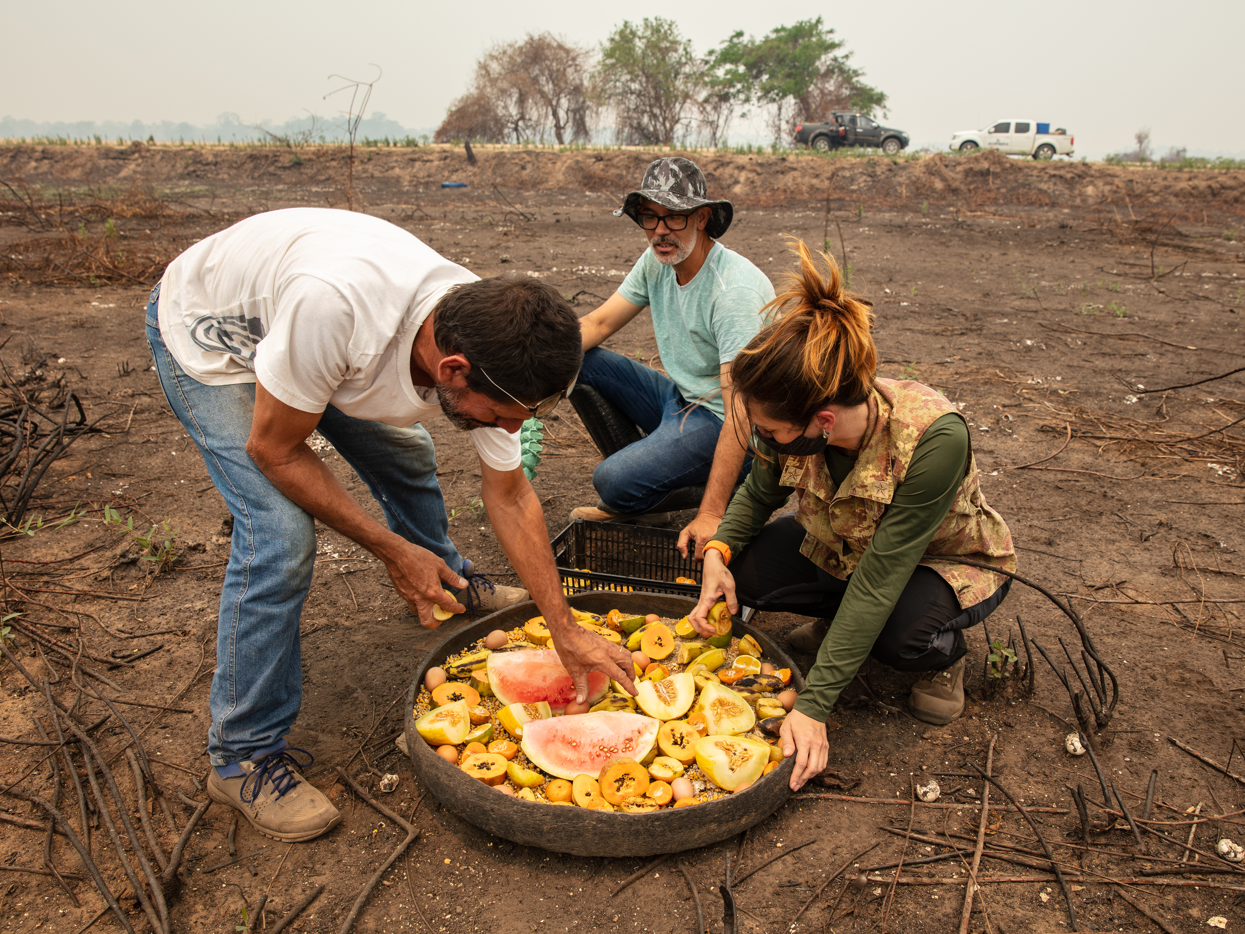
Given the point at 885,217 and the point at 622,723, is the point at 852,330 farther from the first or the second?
the point at 885,217

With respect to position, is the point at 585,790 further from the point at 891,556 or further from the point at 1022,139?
the point at 1022,139

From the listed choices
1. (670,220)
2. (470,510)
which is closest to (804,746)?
(670,220)

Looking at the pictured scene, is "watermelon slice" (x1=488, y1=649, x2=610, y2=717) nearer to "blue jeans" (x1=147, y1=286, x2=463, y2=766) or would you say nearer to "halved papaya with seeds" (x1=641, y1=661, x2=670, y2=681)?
"halved papaya with seeds" (x1=641, y1=661, x2=670, y2=681)

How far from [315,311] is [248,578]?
0.77 meters

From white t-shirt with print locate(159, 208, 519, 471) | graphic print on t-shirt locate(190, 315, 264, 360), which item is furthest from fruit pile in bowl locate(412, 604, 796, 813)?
graphic print on t-shirt locate(190, 315, 264, 360)

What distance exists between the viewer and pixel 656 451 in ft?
11.0

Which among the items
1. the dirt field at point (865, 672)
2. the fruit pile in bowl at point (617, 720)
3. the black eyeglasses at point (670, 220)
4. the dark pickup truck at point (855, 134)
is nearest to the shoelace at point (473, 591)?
the dirt field at point (865, 672)

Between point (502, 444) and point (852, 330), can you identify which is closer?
point (852, 330)

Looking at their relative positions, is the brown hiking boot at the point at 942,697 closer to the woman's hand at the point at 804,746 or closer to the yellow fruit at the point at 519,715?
the woman's hand at the point at 804,746

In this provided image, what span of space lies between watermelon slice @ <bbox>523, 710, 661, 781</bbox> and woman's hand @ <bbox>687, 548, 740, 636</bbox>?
42cm

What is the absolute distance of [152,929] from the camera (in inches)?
73.0

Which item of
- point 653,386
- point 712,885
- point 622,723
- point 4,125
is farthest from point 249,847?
point 4,125

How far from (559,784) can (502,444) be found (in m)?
0.98

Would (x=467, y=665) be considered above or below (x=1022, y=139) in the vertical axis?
below
